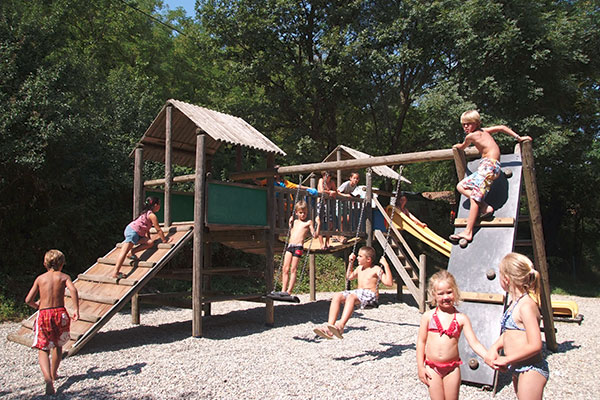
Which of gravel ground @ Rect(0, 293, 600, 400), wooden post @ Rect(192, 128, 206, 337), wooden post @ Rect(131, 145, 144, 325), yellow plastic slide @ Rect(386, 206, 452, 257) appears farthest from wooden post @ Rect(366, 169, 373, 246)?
wooden post @ Rect(131, 145, 144, 325)

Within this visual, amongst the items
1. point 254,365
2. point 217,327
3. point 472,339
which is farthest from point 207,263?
point 472,339

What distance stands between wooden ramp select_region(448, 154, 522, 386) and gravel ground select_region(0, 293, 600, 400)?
384 mm

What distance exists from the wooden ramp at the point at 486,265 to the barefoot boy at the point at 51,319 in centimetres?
433

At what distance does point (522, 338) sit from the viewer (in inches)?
131

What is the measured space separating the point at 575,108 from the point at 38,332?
68.4 feet

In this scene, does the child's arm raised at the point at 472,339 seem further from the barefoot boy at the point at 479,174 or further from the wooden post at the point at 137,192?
the wooden post at the point at 137,192

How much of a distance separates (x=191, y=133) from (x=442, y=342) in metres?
8.35

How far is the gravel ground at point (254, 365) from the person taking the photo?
17.8 feet

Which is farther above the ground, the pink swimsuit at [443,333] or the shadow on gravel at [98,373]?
the pink swimsuit at [443,333]

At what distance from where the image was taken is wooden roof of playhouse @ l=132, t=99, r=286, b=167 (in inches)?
361

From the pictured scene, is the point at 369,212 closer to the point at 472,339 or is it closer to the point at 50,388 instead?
the point at 50,388

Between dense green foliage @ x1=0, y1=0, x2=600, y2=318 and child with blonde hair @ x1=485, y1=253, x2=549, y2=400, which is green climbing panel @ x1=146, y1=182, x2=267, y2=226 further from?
child with blonde hair @ x1=485, y1=253, x2=549, y2=400

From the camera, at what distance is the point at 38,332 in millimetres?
5301

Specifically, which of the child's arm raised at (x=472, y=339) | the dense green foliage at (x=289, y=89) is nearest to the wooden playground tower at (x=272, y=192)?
the child's arm raised at (x=472, y=339)
